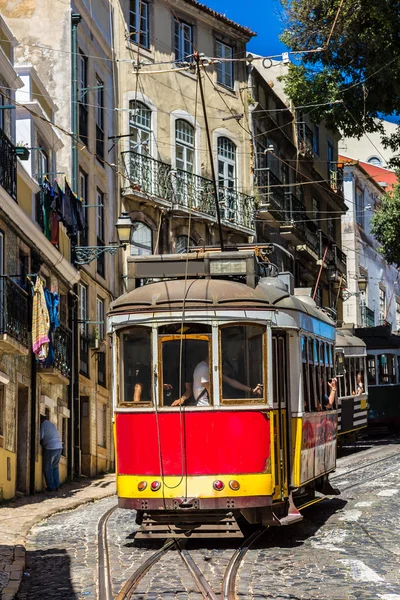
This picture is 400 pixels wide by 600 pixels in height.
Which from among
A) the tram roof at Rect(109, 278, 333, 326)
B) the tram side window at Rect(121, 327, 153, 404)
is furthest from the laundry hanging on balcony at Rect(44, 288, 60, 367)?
the tram side window at Rect(121, 327, 153, 404)

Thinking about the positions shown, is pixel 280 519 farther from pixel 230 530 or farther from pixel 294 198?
pixel 294 198

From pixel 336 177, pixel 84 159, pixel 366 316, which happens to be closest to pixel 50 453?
pixel 84 159

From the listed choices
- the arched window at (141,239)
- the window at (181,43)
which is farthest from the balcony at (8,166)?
the window at (181,43)

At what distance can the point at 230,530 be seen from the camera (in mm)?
12289

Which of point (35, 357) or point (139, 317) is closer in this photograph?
point (139, 317)

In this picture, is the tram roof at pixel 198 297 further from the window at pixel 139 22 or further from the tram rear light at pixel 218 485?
the window at pixel 139 22

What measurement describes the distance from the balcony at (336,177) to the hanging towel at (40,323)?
91.8 ft

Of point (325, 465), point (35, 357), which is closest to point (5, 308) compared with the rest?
point (35, 357)

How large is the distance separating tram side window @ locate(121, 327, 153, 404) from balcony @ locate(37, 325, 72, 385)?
32.8 ft

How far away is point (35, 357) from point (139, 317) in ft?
34.0

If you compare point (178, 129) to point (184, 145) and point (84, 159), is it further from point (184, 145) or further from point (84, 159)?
point (84, 159)

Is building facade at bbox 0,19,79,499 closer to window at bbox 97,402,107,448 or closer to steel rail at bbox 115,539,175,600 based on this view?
window at bbox 97,402,107,448

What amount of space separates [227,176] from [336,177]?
13.3 metres

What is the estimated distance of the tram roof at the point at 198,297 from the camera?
1265 centimetres
